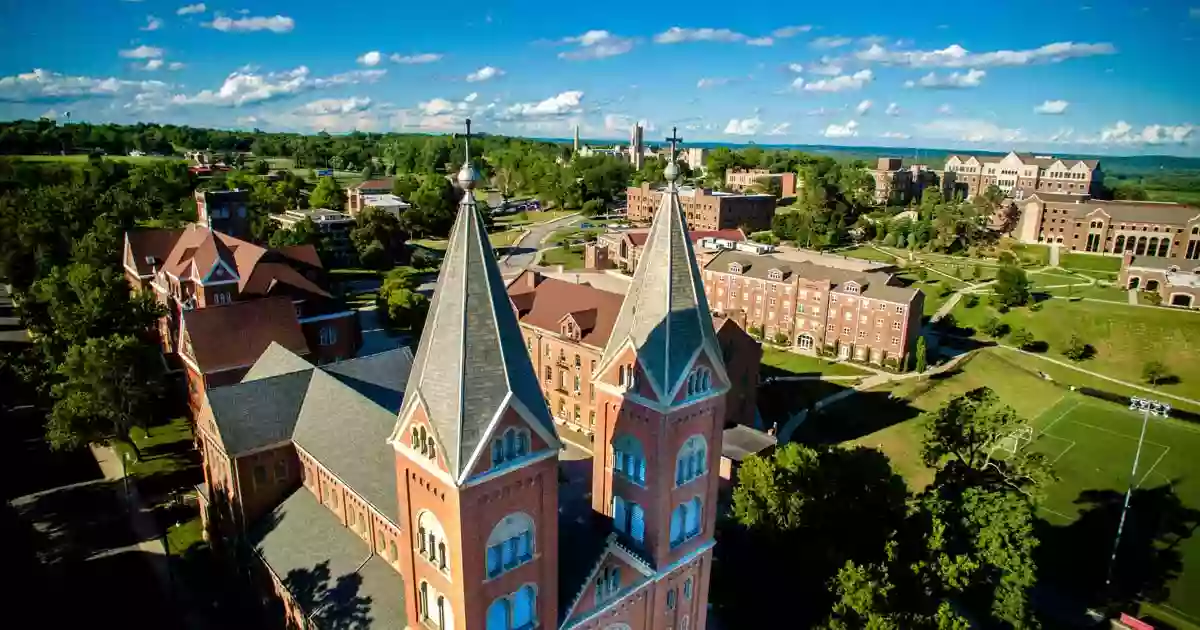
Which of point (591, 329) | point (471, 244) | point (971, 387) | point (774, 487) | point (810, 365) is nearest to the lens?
point (471, 244)

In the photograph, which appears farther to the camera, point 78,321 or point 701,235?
point 701,235

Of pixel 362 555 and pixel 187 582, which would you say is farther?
pixel 187 582

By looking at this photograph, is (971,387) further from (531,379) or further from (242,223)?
(242,223)

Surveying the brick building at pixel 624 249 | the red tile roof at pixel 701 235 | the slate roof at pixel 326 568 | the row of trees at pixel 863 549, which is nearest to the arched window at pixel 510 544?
the slate roof at pixel 326 568

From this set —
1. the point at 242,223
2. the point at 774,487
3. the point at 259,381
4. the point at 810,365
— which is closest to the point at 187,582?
the point at 259,381

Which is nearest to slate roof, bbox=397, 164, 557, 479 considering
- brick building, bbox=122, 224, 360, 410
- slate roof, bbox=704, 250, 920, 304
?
brick building, bbox=122, 224, 360, 410

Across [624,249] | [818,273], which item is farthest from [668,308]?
[624,249]

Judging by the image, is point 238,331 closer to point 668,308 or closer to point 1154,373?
point 668,308
